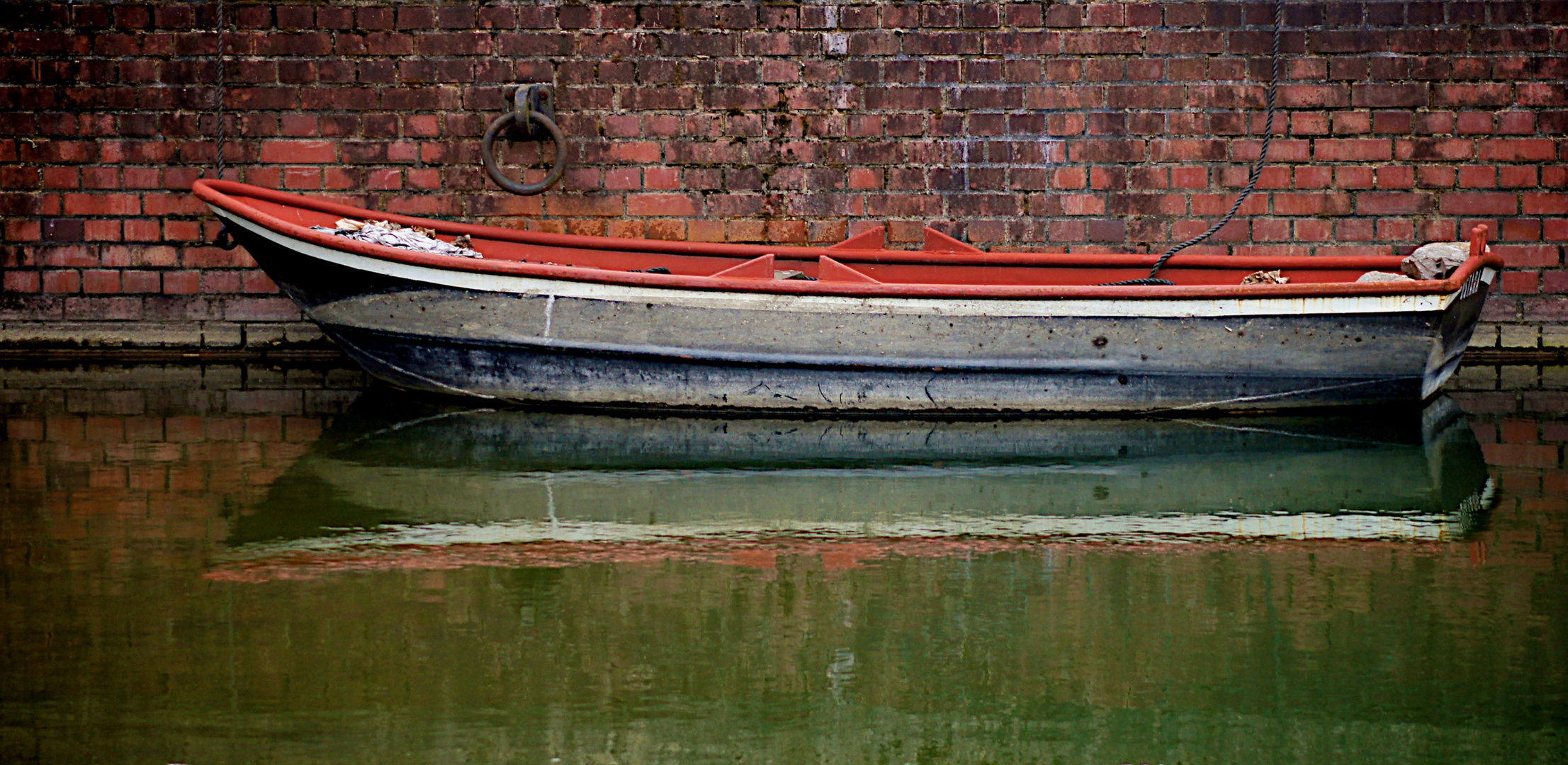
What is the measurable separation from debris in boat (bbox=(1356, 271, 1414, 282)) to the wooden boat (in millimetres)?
→ 126

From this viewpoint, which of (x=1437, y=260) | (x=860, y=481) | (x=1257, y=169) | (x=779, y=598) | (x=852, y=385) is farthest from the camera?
(x=1257, y=169)

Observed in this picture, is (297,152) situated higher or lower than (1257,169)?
higher

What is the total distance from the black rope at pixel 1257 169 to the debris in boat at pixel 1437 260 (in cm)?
80

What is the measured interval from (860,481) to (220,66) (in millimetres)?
4701

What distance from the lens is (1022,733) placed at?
7.80 feet

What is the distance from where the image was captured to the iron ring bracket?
7406 mm

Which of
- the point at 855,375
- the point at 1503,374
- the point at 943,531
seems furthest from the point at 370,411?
the point at 1503,374

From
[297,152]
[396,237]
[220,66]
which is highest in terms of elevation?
[220,66]

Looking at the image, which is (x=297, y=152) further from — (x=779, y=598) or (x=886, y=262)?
(x=779, y=598)

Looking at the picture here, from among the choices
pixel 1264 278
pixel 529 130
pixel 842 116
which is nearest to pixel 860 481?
pixel 1264 278

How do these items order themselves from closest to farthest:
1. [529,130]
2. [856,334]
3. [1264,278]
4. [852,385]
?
[856,334]
[852,385]
[1264,278]
[529,130]

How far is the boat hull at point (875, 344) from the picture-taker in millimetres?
5773

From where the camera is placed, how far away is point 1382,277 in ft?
20.7

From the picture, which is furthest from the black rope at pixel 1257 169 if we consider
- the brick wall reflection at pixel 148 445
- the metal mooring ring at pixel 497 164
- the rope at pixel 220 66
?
the rope at pixel 220 66
